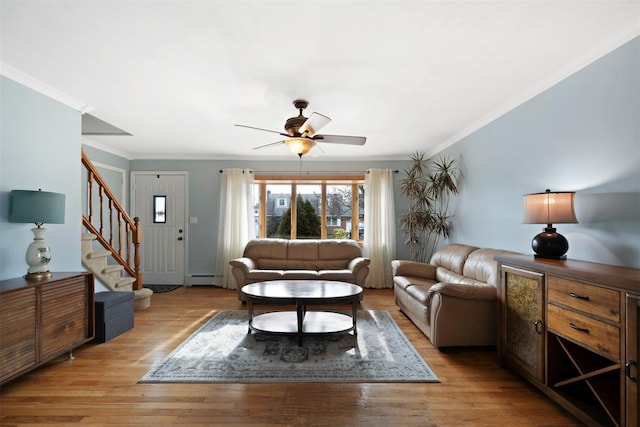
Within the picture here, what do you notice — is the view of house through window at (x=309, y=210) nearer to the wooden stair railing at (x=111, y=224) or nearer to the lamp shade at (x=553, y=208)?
the wooden stair railing at (x=111, y=224)

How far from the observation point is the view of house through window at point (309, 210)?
634cm

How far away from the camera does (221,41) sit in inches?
89.6

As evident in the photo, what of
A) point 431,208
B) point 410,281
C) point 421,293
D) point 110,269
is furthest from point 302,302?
point 431,208

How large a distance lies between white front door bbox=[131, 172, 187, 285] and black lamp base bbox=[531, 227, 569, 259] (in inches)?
220

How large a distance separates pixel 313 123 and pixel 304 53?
28.5 inches

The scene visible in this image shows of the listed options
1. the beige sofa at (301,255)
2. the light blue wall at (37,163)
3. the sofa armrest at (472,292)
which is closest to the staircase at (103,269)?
the light blue wall at (37,163)

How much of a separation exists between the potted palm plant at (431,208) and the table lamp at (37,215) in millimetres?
4366

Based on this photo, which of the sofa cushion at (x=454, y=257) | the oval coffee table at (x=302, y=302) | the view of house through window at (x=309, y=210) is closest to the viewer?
the oval coffee table at (x=302, y=302)

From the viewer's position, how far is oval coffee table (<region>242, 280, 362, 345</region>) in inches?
125

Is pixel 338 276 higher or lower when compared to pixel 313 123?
lower

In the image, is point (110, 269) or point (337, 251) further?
point (337, 251)

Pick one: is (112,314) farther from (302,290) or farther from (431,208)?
(431,208)

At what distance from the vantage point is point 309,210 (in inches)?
250

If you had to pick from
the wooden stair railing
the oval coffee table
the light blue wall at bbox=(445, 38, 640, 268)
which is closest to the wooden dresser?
the light blue wall at bbox=(445, 38, 640, 268)
